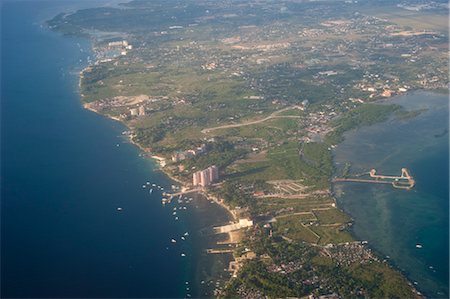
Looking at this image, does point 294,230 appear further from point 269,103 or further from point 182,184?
point 269,103

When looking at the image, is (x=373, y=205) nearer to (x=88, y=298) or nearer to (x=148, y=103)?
(x=88, y=298)

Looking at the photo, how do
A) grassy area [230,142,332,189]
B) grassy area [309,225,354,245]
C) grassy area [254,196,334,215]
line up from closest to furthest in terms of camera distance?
grassy area [309,225,354,245] < grassy area [254,196,334,215] < grassy area [230,142,332,189]

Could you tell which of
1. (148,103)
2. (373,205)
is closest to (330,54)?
(148,103)

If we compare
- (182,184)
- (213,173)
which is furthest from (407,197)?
(182,184)

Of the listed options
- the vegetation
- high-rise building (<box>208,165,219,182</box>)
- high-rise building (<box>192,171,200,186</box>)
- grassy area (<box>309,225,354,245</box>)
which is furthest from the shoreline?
the vegetation

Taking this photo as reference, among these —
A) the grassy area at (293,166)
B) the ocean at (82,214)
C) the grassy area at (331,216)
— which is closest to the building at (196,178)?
the ocean at (82,214)

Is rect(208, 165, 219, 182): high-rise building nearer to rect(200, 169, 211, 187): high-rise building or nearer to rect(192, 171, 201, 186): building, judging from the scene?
rect(200, 169, 211, 187): high-rise building

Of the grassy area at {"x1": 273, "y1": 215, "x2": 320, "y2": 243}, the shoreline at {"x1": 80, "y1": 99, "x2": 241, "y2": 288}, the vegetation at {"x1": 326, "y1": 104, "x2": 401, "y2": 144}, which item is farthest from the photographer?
the vegetation at {"x1": 326, "y1": 104, "x2": 401, "y2": 144}

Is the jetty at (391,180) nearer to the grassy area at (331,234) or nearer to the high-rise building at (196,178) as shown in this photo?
the grassy area at (331,234)
